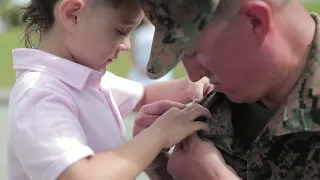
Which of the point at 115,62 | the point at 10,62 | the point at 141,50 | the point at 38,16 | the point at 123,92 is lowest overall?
the point at 10,62

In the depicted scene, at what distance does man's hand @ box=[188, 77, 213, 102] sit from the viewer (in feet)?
3.73

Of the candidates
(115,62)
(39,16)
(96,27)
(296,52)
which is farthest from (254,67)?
(115,62)

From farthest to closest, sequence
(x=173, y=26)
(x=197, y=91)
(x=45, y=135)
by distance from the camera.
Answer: (x=197, y=91) → (x=45, y=135) → (x=173, y=26)

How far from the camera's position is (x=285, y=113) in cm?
87

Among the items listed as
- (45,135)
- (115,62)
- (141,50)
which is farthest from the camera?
(115,62)

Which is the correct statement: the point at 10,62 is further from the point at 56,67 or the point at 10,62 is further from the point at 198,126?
the point at 198,126

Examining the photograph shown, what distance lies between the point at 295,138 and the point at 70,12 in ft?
1.37

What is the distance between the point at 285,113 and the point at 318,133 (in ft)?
0.18

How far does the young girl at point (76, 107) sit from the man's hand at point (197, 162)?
0.10 ft

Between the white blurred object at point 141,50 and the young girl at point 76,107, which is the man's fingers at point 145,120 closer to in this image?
the young girl at point 76,107

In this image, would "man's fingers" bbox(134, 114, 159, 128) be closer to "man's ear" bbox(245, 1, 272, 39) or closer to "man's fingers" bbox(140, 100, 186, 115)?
"man's fingers" bbox(140, 100, 186, 115)

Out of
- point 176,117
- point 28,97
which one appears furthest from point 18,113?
point 176,117

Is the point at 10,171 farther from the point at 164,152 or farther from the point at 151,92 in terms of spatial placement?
the point at 151,92

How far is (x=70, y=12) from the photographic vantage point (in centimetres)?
99
